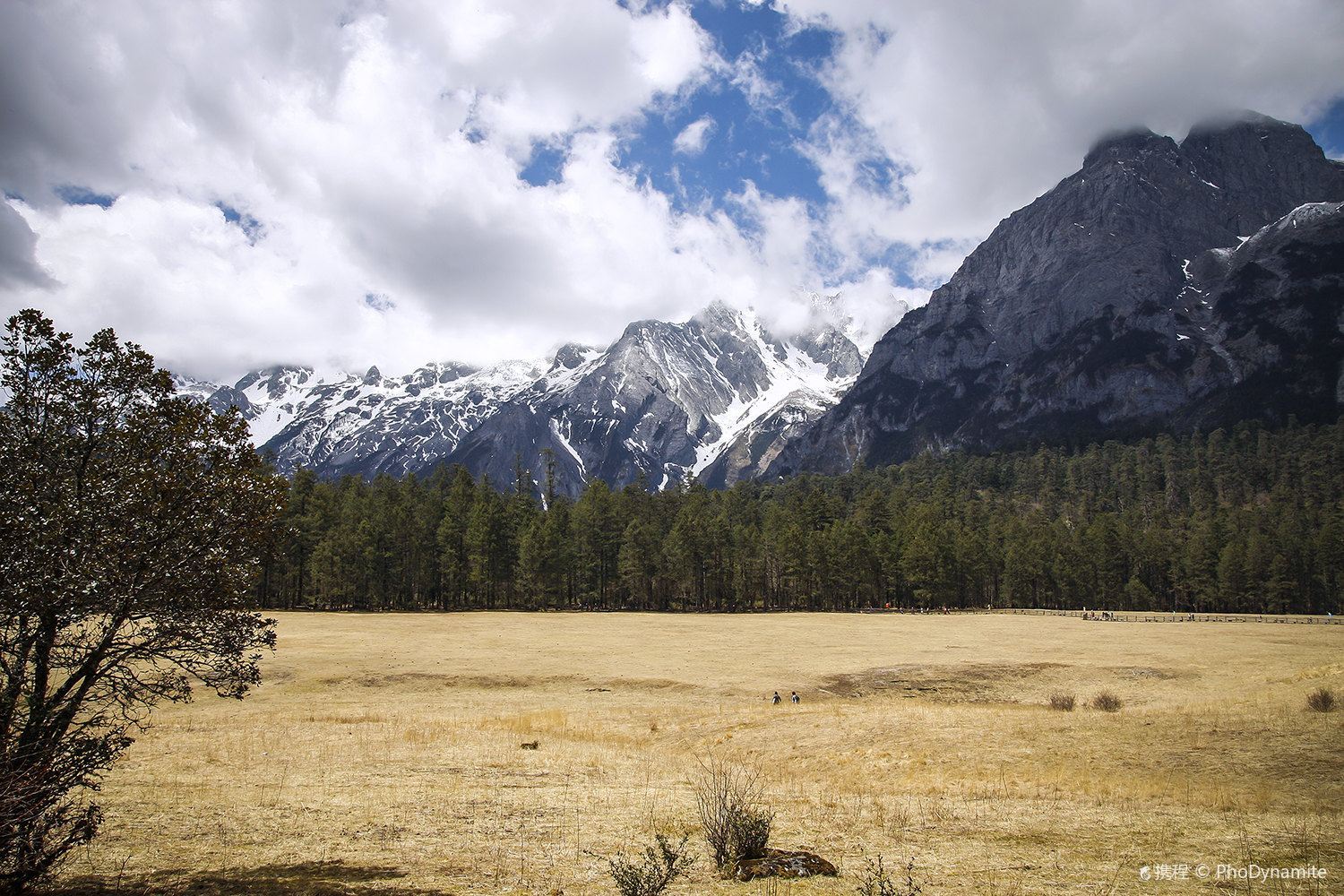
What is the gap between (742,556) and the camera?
11831cm

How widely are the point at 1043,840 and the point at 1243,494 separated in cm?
20989

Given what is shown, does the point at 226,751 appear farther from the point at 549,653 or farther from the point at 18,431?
the point at 549,653

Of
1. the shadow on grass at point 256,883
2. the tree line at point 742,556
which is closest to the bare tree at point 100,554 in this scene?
the shadow on grass at point 256,883

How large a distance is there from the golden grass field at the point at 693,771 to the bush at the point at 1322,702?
2.47ft

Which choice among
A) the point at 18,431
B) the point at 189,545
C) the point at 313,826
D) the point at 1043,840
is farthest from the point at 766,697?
the point at 18,431

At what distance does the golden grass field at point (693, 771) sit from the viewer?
42.0ft

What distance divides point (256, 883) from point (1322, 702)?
32744 millimetres

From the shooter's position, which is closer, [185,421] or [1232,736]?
[185,421]

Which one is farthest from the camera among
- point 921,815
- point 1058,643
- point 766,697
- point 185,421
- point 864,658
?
point 1058,643

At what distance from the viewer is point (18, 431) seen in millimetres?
11680

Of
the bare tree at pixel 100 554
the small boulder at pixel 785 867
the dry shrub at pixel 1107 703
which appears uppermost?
the bare tree at pixel 100 554

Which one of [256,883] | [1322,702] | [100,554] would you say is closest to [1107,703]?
[1322,702]

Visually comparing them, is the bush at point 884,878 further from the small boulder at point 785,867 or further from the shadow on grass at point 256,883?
the shadow on grass at point 256,883
